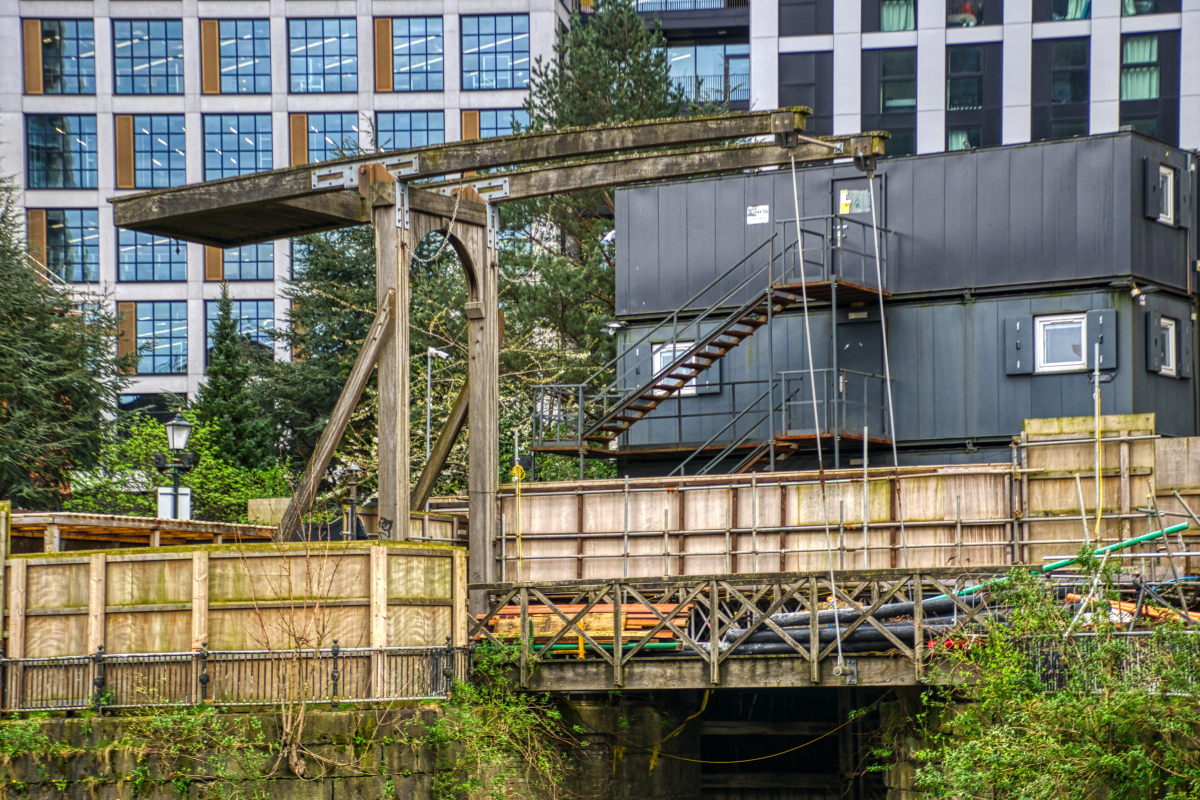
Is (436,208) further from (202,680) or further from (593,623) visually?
(202,680)

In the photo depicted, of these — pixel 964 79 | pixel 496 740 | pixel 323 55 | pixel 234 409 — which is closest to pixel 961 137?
pixel 964 79

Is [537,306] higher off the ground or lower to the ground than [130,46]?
lower

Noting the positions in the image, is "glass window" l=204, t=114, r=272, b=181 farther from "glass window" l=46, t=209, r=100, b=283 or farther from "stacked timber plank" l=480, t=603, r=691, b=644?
"stacked timber plank" l=480, t=603, r=691, b=644

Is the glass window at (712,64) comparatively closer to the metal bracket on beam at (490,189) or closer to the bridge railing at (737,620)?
the metal bracket on beam at (490,189)

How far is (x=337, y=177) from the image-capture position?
63.2 feet

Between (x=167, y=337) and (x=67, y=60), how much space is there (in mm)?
13723

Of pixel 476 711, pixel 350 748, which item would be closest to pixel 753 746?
pixel 476 711

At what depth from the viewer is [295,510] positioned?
18.6 m

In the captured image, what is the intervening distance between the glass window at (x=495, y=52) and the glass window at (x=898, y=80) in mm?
20796

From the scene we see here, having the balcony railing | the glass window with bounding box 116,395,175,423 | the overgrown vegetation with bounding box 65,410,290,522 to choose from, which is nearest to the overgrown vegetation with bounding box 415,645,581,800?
the overgrown vegetation with bounding box 65,410,290,522

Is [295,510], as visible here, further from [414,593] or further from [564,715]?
[564,715]

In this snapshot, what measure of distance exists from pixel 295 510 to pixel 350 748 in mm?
3692

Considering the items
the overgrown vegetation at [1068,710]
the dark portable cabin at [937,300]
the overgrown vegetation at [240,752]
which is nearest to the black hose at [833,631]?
the overgrown vegetation at [1068,710]

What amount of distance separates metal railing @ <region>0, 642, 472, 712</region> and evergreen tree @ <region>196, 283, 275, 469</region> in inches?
1127
